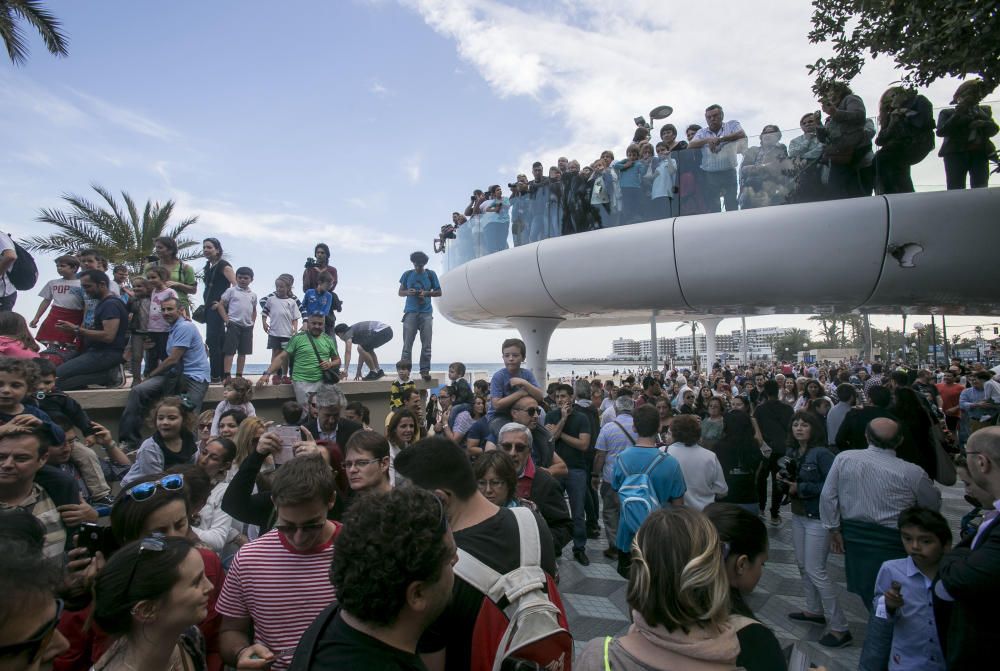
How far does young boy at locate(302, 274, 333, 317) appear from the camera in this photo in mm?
8562

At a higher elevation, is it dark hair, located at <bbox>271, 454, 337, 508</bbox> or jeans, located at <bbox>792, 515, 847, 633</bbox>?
dark hair, located at <bbox>271, 454, 337, 508</bbox>

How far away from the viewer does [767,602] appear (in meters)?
4.75

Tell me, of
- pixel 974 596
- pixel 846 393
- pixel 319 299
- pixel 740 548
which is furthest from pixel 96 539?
pixel 846 393

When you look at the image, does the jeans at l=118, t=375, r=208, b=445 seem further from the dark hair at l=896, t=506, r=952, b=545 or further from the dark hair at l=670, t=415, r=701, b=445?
the dark hair at l=896, t=506, r=952, b=545

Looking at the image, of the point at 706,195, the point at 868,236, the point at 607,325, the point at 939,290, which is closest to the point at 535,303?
the point at 706,195

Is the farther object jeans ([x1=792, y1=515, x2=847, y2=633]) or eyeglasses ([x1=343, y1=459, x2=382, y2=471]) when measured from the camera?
jeans ([x1=792, y1=515, x2=847, y2=633])

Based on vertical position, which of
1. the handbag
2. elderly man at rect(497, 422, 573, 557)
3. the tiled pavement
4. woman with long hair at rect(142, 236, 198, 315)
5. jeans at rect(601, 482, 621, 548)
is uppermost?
woman with long hair at rect(142, 236, 198, 315)

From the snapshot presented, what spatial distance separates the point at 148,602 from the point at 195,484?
1.30 m

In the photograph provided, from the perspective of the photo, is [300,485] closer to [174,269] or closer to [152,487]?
[152,487]

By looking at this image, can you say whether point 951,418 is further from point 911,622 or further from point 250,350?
point 250,350

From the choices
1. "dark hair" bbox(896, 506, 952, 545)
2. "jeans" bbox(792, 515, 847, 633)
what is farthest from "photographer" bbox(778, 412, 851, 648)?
"dark hair" bbox(896, 506, 952, 545)

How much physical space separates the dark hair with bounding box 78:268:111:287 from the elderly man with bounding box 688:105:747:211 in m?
10.3

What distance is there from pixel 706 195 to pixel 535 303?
5530 millimetres

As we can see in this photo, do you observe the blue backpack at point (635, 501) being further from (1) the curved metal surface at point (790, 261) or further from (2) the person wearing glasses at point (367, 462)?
(1) the curved metal surface at point (790, 261)
